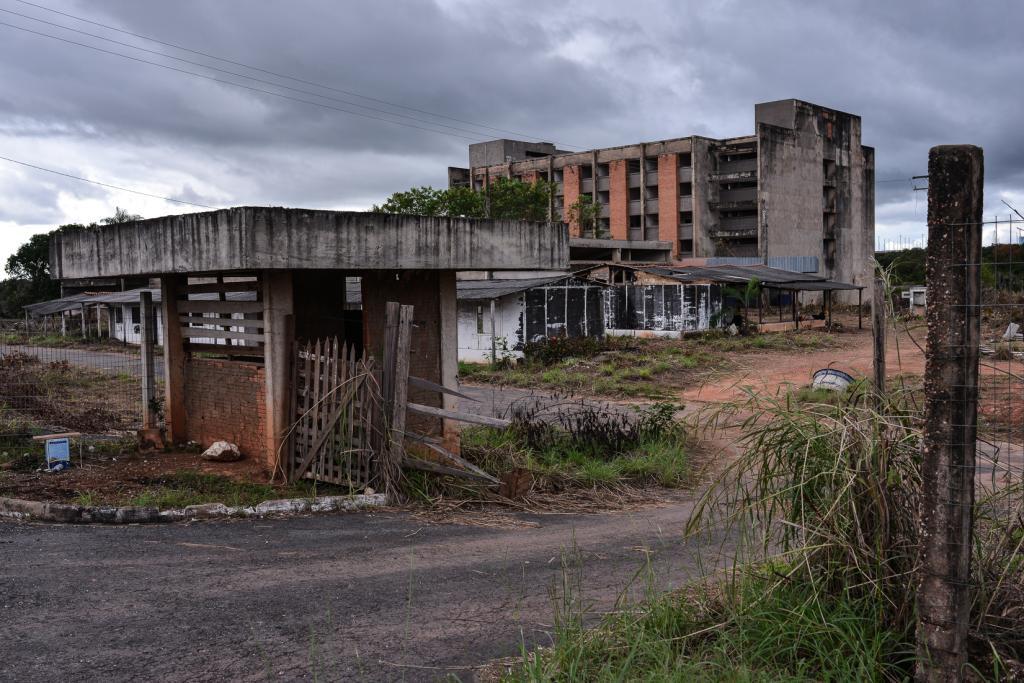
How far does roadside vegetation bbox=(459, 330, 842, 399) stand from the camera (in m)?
21.5

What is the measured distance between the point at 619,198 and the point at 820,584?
65.1 metres

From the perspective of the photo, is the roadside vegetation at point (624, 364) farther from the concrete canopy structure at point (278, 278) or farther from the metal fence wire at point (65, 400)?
the metal fence wire at point (65, 400)

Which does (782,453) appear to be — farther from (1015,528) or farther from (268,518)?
(268,518)

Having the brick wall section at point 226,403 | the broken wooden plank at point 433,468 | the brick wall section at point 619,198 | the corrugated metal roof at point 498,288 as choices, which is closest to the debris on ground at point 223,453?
the brick wall section at point 226,403

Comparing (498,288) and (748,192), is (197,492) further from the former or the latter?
(748,192)

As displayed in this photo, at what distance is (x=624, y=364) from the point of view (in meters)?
25.3

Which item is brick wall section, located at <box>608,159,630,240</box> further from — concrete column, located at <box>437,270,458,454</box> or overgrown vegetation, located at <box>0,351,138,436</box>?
concrete column, located at <box>437,270,458,454</box>

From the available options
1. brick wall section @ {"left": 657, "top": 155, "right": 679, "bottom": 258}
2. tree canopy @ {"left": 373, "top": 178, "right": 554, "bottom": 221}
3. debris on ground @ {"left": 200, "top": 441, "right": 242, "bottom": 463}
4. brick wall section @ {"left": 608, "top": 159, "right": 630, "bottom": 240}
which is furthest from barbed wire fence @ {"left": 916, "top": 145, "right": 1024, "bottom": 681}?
brick wall section @ {"left": 608, "top": 159, "right": 630, "bottom": 240}

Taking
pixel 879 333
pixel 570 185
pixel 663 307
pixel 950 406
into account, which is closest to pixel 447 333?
pixel 879 333

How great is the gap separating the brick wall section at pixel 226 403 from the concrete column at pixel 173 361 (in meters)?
0.09

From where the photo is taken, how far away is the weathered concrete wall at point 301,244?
8.88m

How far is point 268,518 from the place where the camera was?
326 inches

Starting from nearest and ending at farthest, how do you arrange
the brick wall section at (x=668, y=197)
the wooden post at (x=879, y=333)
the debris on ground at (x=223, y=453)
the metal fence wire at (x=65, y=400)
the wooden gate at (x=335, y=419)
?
1. the wooden post at (x=879, y=333)
2. the wooden gate at (x=335, y=419)
3. the debris on ground at (x=223, y=453)
4. the metal fence wire at (x=65, y=400)
5. the brick wall section at (x=668, y=197)

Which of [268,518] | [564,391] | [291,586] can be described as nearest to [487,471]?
[268,518]
